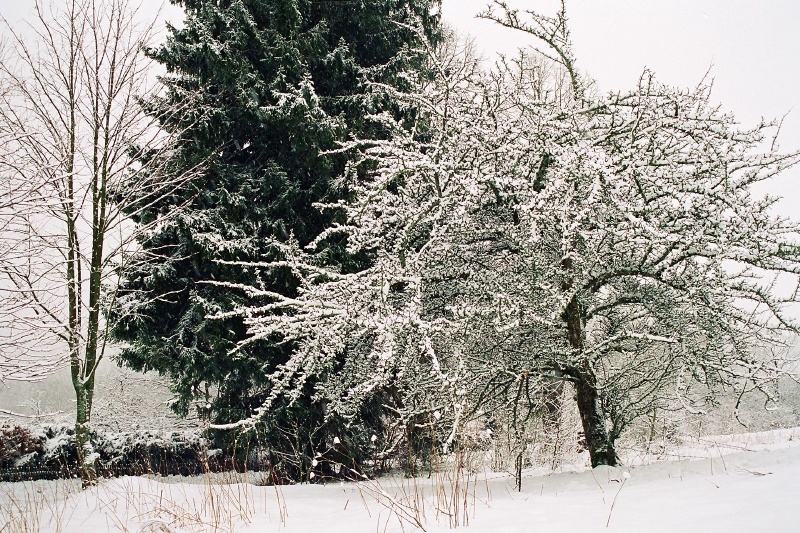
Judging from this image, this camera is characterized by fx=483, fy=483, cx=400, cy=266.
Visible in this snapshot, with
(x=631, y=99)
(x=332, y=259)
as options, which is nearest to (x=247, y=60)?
(x=332, y=259)

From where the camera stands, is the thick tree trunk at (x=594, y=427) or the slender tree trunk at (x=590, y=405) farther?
the thick tree trunk at (x=594, y=427)

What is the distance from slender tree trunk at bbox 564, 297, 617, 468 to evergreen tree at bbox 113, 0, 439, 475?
375 centimetres

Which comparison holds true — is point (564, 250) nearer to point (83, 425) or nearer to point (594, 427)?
point (594, 427)

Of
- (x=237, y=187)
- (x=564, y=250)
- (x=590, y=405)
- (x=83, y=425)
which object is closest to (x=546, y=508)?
(x=564, y=250)

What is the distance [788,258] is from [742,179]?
848mm

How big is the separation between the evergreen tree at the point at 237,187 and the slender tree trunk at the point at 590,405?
3.75 meters

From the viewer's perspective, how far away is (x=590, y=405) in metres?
5.43

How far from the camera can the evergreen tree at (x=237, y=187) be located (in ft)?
24.1

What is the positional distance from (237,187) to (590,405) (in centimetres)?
632

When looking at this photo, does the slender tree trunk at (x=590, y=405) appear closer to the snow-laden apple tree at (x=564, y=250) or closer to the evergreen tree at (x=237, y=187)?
the snow-laden apple tree at (x=564, y=250)

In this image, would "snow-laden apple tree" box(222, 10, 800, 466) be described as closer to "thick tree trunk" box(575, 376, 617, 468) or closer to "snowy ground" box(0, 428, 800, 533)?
"thick tree trunk" box(575, 376, 617, 468)

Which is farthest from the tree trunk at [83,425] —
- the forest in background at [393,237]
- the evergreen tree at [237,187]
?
the evergreen tree at [237,187]

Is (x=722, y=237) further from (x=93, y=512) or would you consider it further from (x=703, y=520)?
(x=93, y=512)

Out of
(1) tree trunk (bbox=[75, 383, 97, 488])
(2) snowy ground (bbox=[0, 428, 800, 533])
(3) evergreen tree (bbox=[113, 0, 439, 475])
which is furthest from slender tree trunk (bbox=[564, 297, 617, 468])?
(1) tree trunk (bbox=[75, 383, 97, 488])
